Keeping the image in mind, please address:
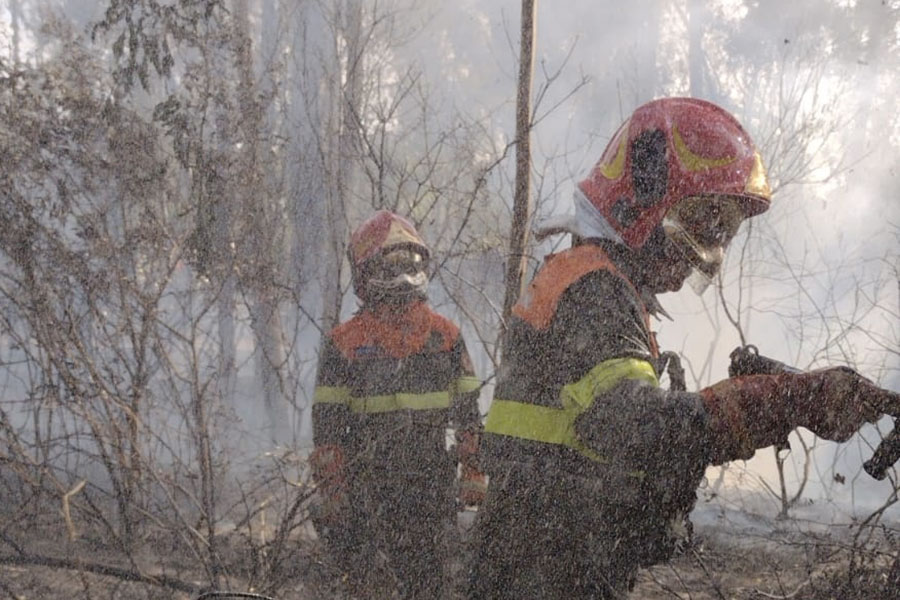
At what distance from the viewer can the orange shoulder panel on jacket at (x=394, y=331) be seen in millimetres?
4020

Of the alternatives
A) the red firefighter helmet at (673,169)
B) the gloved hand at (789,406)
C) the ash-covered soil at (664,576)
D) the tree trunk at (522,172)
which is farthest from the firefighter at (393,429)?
the gloved hand at (789,406)

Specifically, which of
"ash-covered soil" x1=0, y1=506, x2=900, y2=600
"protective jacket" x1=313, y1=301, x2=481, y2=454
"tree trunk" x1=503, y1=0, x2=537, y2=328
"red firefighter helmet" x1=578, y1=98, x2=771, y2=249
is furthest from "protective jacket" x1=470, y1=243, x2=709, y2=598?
"tree trunk" x1=503, y1=0, x2=537, y2=328

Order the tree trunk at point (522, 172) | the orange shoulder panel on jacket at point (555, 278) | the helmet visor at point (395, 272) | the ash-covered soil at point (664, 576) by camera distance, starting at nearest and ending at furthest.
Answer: the orange shoulder panel on jacket at point (555, 278), the helmet visor at point (395, 272), the ash-covered soil at point (664, 576), the tree trunk at point (522, 172)

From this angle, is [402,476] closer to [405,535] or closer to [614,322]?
[405,535]

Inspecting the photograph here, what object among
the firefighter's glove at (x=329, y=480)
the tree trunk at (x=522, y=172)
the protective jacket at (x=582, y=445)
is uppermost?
the tree trunk at (x=522, y=172)

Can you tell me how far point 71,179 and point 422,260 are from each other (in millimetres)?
2984

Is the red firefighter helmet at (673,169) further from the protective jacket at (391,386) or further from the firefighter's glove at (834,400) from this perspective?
the protective jacket at (391,386)

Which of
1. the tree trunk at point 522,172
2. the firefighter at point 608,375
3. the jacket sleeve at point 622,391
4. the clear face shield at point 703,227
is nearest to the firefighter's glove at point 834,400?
the firefighter at point 608,375

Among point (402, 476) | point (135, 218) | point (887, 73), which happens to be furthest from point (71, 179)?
point (887, 73)

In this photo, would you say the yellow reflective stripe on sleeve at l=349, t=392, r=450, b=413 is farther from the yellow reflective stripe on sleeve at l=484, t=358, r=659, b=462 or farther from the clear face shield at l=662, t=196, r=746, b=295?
the clear face shield at l=662, t=196, r=746, b=295

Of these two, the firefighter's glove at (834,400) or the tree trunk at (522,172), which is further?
the tree trunk at (522,172)

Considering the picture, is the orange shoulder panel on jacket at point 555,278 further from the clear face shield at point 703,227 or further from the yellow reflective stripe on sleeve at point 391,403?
the yellow reflective stripe on sleeve at point 391,403

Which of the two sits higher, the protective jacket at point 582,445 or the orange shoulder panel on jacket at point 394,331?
the orange shoulder panel on jacket at point 394,331

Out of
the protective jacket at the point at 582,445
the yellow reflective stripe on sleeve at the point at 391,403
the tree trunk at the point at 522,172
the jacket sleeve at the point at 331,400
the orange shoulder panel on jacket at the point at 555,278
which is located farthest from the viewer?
the tree trunk at the point at 522,172
